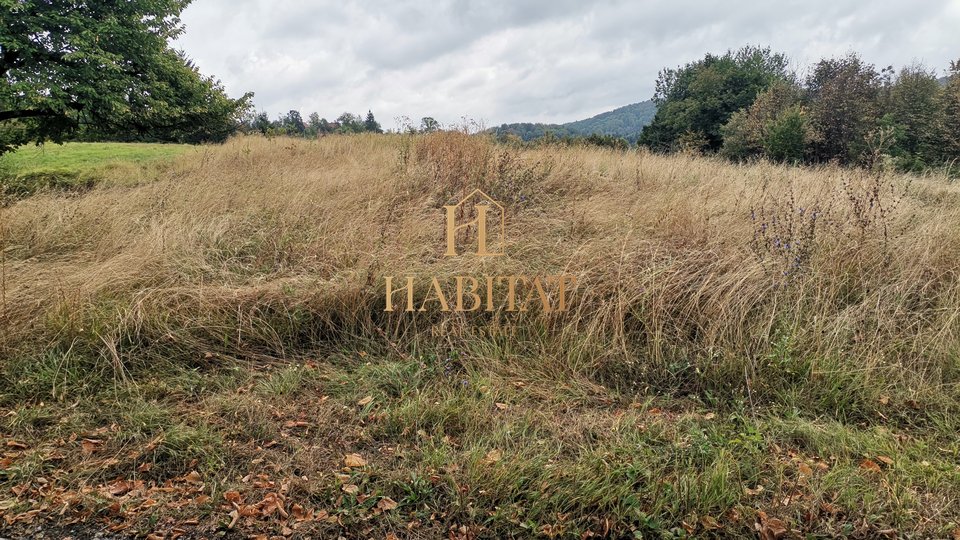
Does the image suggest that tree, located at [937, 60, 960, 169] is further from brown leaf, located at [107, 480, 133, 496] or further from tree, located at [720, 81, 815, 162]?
brown leaf, located at [107, 480, 133, 496]

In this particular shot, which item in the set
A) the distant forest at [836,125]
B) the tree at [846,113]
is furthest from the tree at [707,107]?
the tree at [846,113]

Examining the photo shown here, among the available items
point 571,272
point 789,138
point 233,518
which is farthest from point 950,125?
point 233,518

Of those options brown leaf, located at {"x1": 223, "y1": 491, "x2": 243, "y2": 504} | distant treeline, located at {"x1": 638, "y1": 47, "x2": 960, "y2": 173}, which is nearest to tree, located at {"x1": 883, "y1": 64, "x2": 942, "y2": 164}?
distant treeline, located at {"x1": 638, "y1": 47, "x2": 960, "y2": 173}

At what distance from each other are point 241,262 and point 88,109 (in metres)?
5.32

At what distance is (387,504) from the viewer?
177 centimetres

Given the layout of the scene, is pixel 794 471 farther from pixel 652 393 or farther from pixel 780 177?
pixel 780 177

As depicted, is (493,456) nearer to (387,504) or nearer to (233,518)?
(387,504)

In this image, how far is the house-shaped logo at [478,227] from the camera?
357cm

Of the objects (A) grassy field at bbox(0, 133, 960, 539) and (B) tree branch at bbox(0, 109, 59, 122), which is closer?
(A) grassy field at bbox(0, 133, 960, 539)

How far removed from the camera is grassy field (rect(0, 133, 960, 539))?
1.76 meters

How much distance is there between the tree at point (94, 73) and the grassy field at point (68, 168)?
622 mm

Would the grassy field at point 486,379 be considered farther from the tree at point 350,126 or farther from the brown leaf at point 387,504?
the tree at point 350,126

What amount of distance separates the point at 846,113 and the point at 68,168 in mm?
19796

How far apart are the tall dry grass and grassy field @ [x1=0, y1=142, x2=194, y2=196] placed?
2.07 meters
